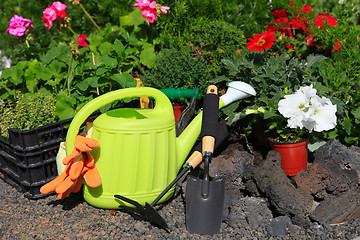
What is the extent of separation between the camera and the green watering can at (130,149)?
2043mm

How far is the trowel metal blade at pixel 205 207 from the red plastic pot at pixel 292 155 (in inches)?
20.9

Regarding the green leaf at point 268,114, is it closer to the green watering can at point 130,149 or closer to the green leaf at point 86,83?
the green watering can at point 130,149

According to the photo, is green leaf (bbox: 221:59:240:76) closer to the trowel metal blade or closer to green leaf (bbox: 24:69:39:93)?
the trowel metal blade

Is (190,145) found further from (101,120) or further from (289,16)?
(289,16)

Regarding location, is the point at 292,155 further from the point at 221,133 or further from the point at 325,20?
the point at 325,20

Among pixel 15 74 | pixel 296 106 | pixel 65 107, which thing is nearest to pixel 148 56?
pixel 65 107

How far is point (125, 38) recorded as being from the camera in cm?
308

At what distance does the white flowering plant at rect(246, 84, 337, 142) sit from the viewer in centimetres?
219

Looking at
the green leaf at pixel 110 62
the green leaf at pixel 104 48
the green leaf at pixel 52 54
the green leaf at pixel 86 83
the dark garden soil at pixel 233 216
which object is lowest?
the dark garden soil at pixel 233 216

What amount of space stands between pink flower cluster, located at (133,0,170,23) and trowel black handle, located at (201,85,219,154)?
963 millimetres

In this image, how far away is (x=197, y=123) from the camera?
7.52 feet

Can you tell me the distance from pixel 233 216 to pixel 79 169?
0.84m

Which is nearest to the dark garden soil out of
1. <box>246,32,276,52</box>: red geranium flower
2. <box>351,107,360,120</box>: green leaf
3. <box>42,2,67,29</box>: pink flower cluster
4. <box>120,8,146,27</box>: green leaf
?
<box>351,107,360,120</box>: green leaf

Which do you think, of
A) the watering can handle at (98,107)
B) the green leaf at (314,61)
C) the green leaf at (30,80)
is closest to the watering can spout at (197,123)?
the watering can handle at (98,107)
